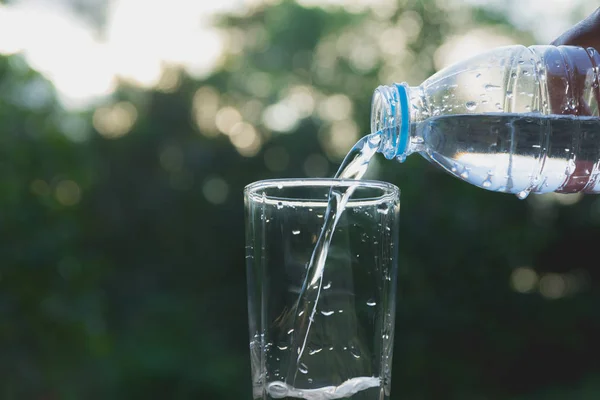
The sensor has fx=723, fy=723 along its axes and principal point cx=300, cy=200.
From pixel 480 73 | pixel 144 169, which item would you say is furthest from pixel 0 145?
pixel 480 73

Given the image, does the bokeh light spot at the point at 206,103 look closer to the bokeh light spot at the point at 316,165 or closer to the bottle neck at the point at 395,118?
the bokeh light spot at the point at 316,165

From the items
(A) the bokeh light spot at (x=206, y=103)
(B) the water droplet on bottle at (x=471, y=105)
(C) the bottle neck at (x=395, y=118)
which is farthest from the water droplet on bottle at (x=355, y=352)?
(A) the bokeh light spot at (x=206, y=103)

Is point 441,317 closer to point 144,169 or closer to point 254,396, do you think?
point 144,169

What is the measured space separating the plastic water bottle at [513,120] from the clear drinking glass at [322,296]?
0.80ft

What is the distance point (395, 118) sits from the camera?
931mm

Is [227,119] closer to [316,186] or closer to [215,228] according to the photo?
[215,228]

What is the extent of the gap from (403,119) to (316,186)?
0.23 metres

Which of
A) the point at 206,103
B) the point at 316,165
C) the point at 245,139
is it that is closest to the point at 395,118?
the point at 316,165

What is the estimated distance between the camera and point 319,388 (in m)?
0.75

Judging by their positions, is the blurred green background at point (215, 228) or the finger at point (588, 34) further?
the blurred green background at point (215, 228)

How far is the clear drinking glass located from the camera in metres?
0.74

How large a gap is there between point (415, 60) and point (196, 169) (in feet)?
6.09

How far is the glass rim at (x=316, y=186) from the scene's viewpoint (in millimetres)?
744

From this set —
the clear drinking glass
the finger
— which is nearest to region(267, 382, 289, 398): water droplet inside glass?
the clear drinking glass
